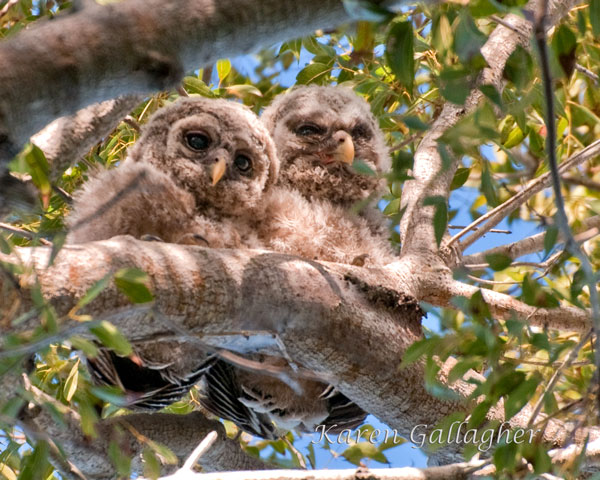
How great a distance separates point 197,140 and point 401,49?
108 centimetres

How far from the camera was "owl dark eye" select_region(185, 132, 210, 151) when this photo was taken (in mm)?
2381

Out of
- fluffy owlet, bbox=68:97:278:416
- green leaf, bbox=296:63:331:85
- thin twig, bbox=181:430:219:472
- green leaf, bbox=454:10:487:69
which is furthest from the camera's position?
green leaf, bbox=296:63:331:85

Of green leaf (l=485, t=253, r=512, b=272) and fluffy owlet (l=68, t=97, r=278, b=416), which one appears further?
fluffy owlet (l=68, t=97, r=278, b=416)

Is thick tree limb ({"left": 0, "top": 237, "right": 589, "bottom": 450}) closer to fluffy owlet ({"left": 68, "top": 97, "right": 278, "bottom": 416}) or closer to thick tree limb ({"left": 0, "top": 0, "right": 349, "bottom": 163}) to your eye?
fluffy owlet ({"left": 68, "top": 97, "right": 278, "bottom": 416})

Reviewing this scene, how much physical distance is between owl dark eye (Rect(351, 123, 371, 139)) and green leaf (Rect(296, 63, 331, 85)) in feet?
0.91

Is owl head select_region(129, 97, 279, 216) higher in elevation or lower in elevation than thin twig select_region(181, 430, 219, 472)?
higher

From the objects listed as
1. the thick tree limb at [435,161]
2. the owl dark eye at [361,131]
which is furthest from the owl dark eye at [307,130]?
the thick tree limb at [435,161]

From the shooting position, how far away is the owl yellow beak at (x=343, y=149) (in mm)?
2760

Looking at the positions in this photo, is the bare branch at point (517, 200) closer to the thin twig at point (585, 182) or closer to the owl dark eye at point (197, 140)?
the thin twig at point (585, 182)

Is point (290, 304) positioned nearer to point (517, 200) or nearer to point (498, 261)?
point (498, 261)

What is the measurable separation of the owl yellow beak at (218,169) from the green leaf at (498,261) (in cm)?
94

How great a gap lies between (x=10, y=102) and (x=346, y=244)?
1439 millimetres

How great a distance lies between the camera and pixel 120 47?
126 centimetres

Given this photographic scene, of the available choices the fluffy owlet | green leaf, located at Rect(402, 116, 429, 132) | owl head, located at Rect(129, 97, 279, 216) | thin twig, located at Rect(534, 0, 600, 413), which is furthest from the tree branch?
thin twig, located at Rect(534, 0, 600, 413)
